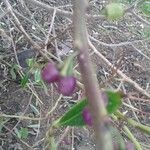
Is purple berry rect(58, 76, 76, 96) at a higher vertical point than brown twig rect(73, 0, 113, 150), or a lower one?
higher

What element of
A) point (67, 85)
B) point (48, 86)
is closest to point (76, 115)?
point (67, 85)

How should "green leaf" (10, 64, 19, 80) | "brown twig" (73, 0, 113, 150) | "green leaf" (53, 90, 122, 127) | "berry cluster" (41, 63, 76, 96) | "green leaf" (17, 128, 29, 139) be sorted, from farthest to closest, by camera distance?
"green leaf" (10, 64, 19, 80) < "green leaf" (17, 128, 29, 139) < "green leaf" (53, 90, 122, 127) < "berry cluster" (41, 63, 76, 96) < "brown twig" (73, 0, 113, 150)

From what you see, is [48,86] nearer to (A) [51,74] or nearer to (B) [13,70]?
(B) [13,70]

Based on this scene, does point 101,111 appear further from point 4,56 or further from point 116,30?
A: point 116,30

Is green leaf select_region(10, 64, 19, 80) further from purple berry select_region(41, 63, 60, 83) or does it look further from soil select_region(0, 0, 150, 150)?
purple berry select_region(41, 63, 60, 83)

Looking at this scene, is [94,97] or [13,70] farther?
[13,70]

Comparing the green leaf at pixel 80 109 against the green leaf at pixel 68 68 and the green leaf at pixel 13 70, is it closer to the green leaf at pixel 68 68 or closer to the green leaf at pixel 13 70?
the green leaf at pixel 68 68

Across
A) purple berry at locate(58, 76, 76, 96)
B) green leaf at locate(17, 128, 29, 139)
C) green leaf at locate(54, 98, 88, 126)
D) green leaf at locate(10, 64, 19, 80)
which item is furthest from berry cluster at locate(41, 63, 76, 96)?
green leaf at locate(10, 64, 19, 80)

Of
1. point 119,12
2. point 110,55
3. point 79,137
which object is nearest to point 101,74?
point 110,55

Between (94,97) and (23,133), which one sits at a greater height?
(23,133)

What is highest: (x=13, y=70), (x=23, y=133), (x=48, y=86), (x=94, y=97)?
(x=13, y=70)
